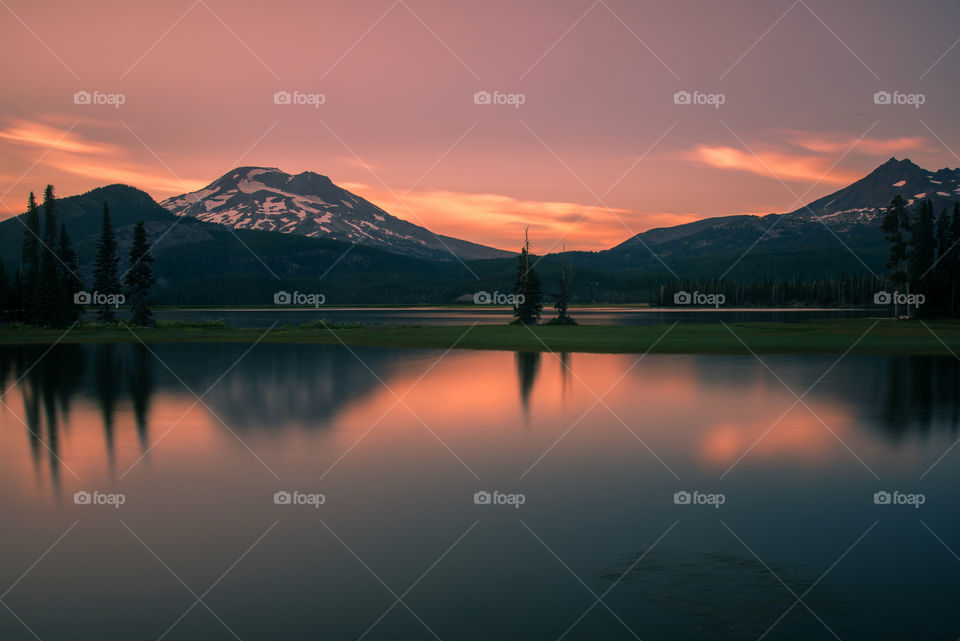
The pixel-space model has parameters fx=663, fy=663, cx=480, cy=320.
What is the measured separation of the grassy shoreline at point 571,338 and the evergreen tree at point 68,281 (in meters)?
5.21

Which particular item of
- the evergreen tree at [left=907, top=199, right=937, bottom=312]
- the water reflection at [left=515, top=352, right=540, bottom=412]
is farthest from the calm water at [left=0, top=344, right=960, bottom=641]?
the evergreen tree at [left=907, top=199, right=937, bottom=312]

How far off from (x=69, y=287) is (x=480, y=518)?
10212cm

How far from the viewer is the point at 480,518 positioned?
13.4 meters

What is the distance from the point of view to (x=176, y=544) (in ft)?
39.2

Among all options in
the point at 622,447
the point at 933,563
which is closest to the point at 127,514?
the point at 622,447

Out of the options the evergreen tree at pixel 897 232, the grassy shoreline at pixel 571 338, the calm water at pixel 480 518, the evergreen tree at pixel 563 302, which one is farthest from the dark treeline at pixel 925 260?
the calm water at pixel 480 518

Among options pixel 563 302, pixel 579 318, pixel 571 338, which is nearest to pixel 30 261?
pixel 563 302

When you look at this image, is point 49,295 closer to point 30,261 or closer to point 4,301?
point 4,301

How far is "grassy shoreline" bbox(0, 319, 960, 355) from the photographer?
180ft

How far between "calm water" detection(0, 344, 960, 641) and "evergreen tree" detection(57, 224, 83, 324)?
69240 mm

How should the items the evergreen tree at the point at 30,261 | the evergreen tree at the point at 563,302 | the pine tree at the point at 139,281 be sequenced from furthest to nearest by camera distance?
the evergreen tree at the point at 30,261 → the evergreen tree at the point at 563,302 → the pine tree at the point at 139,281

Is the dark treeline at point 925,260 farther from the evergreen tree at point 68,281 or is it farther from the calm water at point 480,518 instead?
the evergreen tree at point 68,281

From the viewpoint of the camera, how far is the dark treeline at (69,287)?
86500mm

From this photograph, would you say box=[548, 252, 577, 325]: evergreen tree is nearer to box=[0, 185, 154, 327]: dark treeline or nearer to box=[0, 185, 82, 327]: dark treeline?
box=[0, 185, 154, 327]: dark treeline
